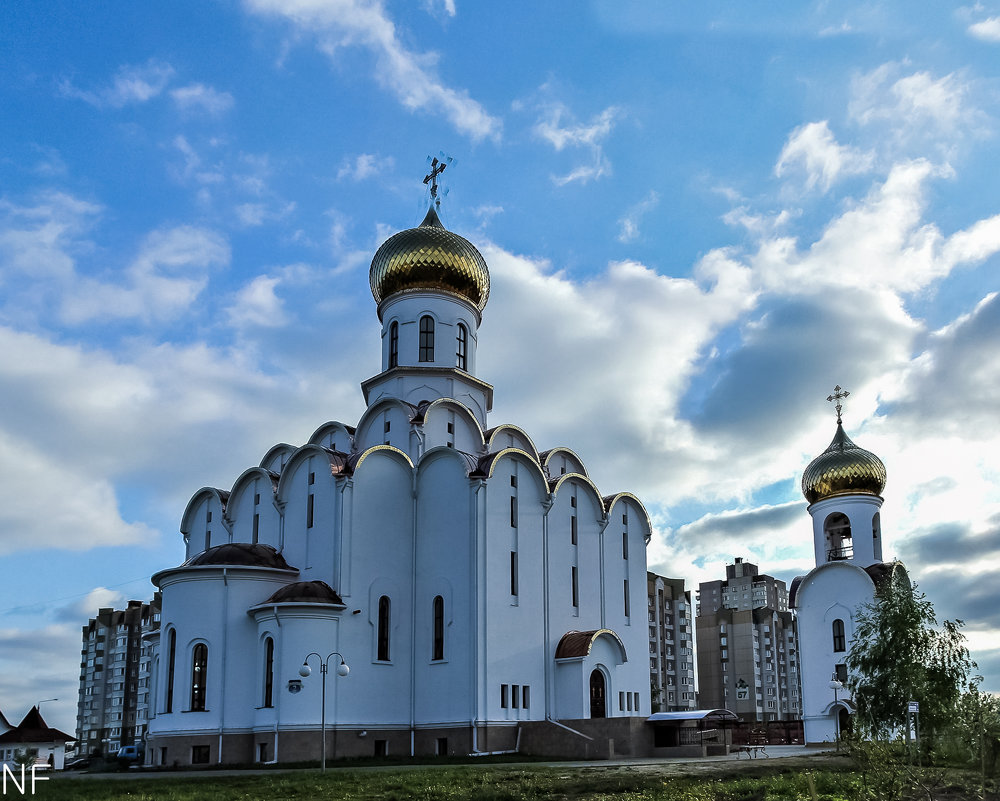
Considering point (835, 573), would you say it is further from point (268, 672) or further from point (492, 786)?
point (492, 786)

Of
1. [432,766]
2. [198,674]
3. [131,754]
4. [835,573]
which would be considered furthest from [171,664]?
[835,573]

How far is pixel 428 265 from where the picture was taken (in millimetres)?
26438

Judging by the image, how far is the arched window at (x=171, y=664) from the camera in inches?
834

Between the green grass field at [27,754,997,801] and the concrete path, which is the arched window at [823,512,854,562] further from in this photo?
the green grass field at [27,754,997,801]

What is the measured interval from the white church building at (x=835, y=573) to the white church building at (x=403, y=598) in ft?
17.2

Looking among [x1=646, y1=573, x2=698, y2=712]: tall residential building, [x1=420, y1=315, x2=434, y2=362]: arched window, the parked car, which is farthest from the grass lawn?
[x1=646, y1=573, x2=698, y2=712]: tall residential building

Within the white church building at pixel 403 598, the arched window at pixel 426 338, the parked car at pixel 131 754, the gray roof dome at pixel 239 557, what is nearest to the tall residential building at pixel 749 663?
the white church building at pixel 403 598

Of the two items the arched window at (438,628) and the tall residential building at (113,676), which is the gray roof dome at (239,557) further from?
the tall residential building at (113,676)

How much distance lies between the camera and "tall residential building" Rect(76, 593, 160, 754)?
57.6 metres

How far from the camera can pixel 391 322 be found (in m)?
26.8

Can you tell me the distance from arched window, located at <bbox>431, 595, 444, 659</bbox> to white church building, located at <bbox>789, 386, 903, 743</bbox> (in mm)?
10739

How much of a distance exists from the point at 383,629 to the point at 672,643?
41650 mm

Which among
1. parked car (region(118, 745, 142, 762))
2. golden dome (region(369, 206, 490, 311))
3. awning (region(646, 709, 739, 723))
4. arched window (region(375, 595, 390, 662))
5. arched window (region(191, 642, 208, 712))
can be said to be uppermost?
golden dome (region(369, 206, 490, 311))

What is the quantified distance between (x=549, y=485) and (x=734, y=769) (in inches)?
465
